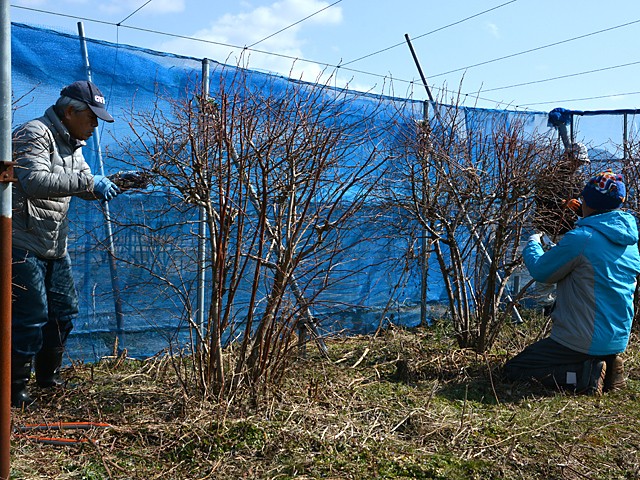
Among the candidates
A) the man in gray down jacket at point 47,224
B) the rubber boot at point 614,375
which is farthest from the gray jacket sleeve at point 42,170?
the rubber boot at point 614,375

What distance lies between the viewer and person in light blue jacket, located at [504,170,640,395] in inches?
182

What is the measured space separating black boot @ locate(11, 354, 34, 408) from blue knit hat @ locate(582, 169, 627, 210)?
3.55 m

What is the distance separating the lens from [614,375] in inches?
190

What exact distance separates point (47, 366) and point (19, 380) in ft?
1.28

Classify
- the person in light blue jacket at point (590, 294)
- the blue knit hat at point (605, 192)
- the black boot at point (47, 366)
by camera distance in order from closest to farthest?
the black boot at point (47, 366)
the person in light blue jacket at point (590, 294)
the blue knit hat at point (605, 192)

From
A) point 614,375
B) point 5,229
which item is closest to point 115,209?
point 5,229

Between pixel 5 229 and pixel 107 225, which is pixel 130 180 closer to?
pixel 107 225

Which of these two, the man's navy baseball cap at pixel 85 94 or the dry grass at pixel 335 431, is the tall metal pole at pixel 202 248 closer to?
the dry grass at pixel 335 431

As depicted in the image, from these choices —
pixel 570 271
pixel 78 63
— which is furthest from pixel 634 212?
pixel 78 63

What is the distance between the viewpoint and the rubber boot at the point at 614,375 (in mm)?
4778

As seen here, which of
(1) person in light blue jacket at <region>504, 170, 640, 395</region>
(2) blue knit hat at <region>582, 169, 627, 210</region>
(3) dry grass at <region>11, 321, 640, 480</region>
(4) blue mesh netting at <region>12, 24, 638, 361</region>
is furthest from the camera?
(4) blue mesh netting at <region>12, 24, 638, 361</region>

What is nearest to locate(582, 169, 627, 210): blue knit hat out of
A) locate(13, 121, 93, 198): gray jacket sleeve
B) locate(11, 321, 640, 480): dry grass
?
locate(11, 321, 640, 480): dry grass

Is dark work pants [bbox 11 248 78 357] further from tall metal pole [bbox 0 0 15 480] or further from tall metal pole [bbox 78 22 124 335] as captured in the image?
tall metal pole [bbox 0 0 15 480]

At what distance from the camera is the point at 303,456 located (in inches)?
132
